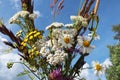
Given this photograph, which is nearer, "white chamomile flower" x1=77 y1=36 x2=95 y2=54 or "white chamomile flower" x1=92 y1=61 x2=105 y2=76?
"white chamomile flower" x1=77 y1=36 x2=95 y2=54

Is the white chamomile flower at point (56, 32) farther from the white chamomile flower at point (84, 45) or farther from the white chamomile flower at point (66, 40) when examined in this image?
the white chamomile flower at point (84, 45)

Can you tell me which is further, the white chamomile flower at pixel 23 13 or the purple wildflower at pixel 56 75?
the white chamomile flower at pixel 23 13

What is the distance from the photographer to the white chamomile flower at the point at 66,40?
323 centimetres

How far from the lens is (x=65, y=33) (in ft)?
10.8

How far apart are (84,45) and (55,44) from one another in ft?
0.75

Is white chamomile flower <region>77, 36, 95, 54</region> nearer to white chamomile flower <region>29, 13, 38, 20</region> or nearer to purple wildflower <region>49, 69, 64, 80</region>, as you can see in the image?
purple wildflower <region>49, 69, 64, 80</region>

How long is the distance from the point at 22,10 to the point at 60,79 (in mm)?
677

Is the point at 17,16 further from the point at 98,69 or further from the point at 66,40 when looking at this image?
the point at 98,69

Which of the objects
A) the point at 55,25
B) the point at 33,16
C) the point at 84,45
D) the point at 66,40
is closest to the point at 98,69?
the point at 84,45

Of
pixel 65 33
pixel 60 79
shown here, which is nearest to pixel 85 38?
pixel 65 33

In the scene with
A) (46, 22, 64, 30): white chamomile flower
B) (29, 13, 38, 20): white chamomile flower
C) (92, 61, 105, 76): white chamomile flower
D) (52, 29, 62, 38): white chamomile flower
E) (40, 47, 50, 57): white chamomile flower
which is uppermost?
(29, 13, 38, 20): white chamomile flower

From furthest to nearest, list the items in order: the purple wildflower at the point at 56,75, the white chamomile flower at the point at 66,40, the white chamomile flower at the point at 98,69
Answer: the white chamomile flower at the point at 98,69, the white chamomile flower at the point at 66,40, the purple wildflower at the point at 56,75

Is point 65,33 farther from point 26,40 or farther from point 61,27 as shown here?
point 26,40

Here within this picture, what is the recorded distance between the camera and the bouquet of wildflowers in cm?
318
